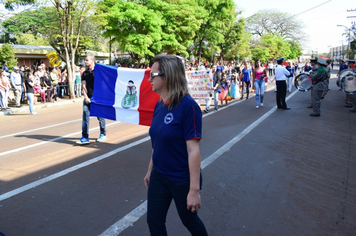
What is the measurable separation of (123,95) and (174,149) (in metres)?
4.66

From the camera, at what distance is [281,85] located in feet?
39.1

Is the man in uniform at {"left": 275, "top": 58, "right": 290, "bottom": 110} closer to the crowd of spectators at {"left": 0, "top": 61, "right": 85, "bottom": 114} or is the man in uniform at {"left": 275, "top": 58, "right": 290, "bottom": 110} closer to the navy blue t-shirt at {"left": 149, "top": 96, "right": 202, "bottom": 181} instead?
the crowd of spectators at {"left": 0, "top": 61, "right": 85, "bottom": 114}

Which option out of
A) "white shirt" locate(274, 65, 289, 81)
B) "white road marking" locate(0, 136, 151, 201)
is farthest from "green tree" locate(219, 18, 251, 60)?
"white road marking" locate(0, 136, 151, 201)

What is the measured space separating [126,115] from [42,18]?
2191 cm

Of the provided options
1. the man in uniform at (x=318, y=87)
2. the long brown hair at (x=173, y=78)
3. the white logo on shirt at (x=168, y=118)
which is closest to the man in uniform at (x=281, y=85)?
the man in uniform at (x=318, y=87)

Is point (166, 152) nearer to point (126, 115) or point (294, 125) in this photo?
point (126, 115)

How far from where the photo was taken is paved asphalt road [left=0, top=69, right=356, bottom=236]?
3525mm

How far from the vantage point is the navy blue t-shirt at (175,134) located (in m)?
2.24

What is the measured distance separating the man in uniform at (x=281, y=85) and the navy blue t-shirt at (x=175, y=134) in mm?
10286

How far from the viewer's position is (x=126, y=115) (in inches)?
267

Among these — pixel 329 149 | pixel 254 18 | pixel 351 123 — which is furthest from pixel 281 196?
pixel 254 18

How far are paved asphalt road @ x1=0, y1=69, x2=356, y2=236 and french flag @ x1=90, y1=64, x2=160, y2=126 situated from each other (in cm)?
74

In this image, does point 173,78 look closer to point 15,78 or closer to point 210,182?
point 210,182

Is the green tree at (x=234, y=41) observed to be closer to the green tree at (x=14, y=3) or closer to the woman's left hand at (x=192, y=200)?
the green tree at (x=14, y=3)
